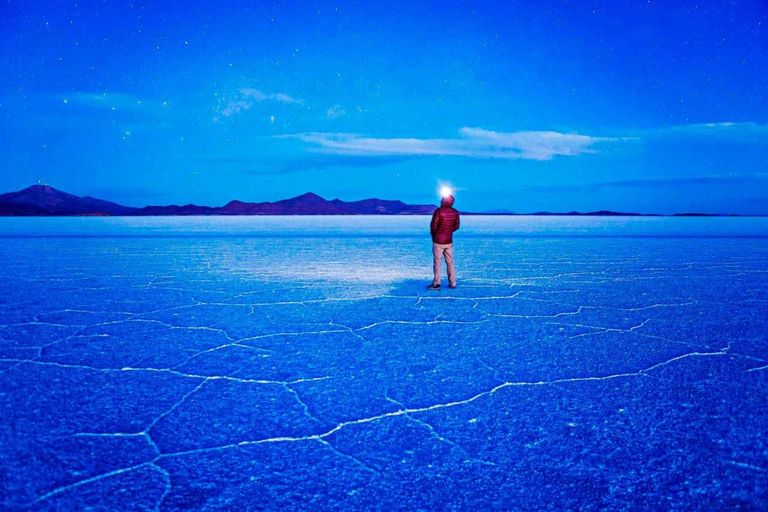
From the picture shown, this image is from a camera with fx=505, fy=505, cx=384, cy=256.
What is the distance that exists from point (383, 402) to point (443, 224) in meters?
4.33

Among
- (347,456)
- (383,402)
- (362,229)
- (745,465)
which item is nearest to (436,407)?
(383,402)

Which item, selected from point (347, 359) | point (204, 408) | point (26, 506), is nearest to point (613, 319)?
point (347, 359)

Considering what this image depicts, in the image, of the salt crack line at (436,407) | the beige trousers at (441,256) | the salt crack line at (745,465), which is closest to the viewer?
the salt crack line at (745,465)

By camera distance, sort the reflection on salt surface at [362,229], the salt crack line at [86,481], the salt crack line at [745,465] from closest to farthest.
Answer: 1. the salt crack line at [86,481]
2. the salt crack line at [745,465]
3. the reflection on salt surface at [362,229]

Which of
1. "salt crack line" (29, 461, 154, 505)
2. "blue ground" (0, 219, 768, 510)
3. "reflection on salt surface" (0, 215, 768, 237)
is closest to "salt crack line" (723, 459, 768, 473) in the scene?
"blue ground" (0, 219, 768, 510)

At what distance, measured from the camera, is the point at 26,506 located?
2.09 meters

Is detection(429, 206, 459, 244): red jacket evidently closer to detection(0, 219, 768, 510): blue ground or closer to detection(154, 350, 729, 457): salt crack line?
detection(0, 219, 768, 510): blue ground

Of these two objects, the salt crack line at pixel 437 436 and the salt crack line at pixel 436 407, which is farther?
the salt crack line at pixel 436 407

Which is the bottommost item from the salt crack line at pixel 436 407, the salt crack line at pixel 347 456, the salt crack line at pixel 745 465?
the salt crack line at pixel 745 465

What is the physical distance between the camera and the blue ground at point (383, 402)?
222cm

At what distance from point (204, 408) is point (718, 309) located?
5.97 meters

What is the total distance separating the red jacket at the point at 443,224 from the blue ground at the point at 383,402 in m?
0.99

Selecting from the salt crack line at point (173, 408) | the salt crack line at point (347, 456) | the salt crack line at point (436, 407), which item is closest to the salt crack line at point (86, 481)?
the salt crack line at point (436, 407)

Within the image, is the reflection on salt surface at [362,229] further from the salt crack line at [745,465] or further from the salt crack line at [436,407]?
the salt crack line at [745,465]
